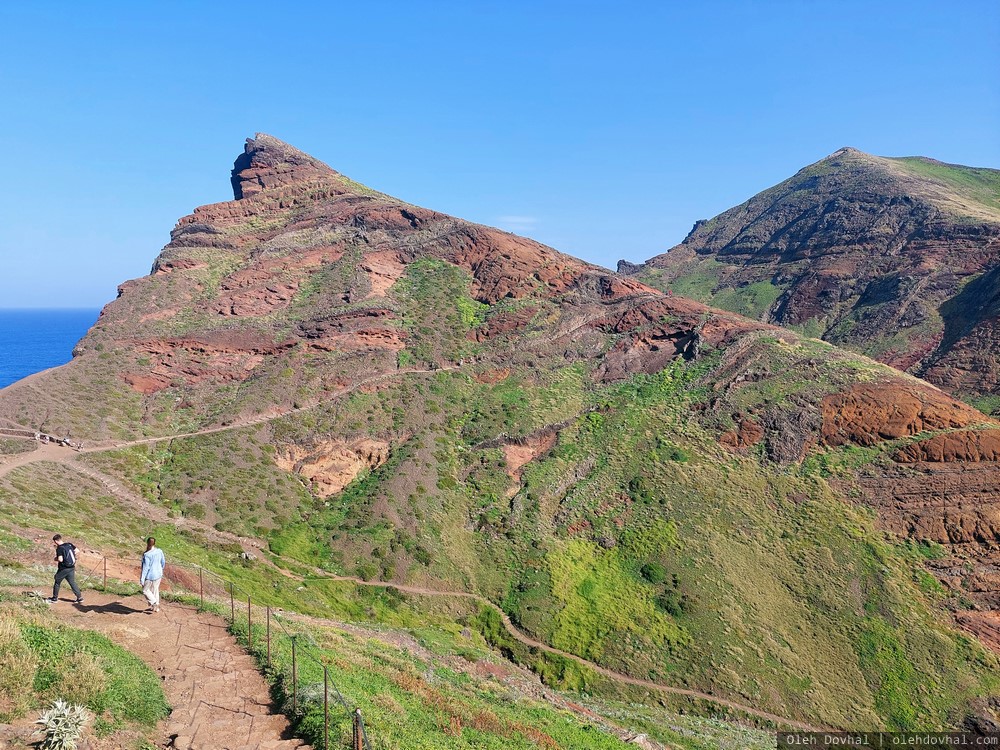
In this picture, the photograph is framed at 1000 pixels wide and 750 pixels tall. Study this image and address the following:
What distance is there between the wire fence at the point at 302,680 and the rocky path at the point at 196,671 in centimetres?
26

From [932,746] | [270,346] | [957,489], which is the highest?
[270,346]

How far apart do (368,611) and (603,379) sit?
27.3 meters

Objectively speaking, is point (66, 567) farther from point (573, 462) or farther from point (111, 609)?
point (573, 462)

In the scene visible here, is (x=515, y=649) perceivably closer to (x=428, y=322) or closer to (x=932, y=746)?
(x=932, y=746)

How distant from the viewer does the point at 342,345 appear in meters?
48.6

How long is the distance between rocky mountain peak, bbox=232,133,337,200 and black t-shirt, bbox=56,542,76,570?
196ft

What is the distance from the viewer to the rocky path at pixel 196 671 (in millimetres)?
10242

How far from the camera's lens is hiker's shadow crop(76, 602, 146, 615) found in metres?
14.6

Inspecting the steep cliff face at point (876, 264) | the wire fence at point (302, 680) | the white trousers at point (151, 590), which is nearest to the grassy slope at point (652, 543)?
the wire fence at point (302, 680)

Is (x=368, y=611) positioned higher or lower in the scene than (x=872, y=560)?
lower

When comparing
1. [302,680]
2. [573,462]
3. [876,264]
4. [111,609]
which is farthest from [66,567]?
[876,264]

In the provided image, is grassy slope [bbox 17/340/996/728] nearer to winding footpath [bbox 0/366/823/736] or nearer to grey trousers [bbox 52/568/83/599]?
winding footpath [bbox 0/366/823/736]

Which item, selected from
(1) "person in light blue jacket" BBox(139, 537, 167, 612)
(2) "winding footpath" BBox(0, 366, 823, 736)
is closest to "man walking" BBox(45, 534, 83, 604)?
(1) "person in light blue jacket" BBox(139, 537, 167, 612)

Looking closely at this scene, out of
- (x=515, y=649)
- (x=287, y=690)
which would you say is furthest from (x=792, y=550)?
(x=287, y=690)
